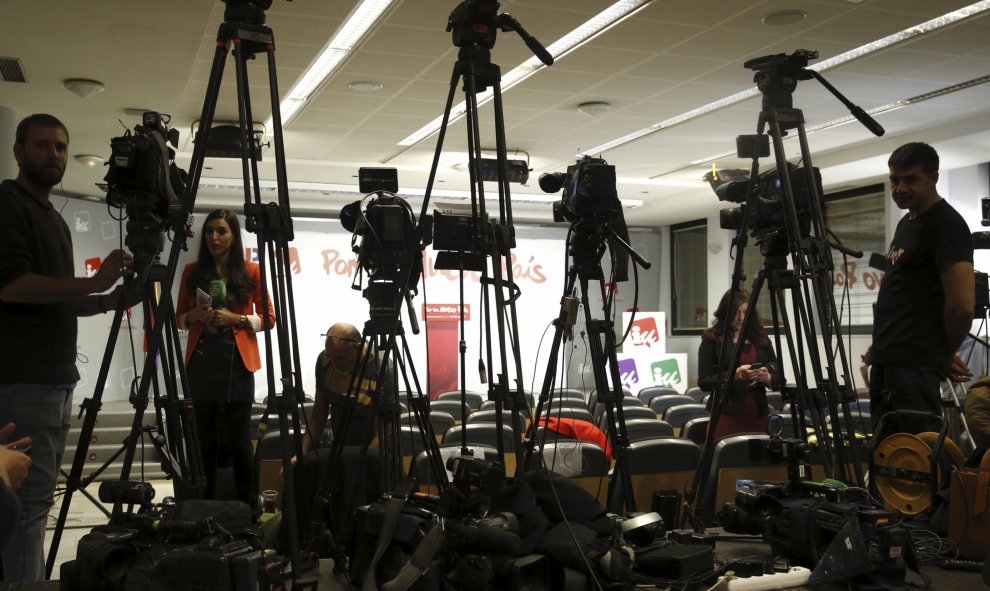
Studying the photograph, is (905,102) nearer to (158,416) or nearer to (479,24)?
(479,24)

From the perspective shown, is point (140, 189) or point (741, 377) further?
point (741, 377)

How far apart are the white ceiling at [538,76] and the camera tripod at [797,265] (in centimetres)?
241

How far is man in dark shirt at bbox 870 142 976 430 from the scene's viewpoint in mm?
2732

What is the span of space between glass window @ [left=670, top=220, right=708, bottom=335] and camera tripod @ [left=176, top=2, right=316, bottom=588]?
1214cm

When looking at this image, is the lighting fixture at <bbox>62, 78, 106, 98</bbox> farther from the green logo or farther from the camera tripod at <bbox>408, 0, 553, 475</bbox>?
the green logo

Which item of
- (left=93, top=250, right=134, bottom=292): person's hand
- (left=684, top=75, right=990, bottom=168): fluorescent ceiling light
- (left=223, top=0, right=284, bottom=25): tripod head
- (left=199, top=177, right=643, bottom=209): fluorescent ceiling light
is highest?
(left=684, top=75, right=990, bottom=168): fluorescent ceiling light

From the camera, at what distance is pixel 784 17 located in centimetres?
517

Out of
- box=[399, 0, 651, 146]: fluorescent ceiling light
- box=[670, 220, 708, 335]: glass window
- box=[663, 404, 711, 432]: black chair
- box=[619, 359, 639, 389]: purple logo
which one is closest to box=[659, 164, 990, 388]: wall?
box=[670, 220, 708, 335]: glass window

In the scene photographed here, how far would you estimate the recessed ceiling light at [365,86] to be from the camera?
256 inches

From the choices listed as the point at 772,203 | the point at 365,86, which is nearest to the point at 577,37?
the point at 365,86

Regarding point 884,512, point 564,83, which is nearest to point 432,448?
point 884,512

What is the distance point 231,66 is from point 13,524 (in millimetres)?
5929

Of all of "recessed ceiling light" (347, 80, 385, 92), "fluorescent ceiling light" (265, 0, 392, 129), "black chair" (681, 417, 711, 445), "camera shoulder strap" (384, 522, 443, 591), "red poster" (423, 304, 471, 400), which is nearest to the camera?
"camera shoulder strap" (384, 522, 443, 591)

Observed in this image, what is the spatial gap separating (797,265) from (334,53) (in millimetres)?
4285
